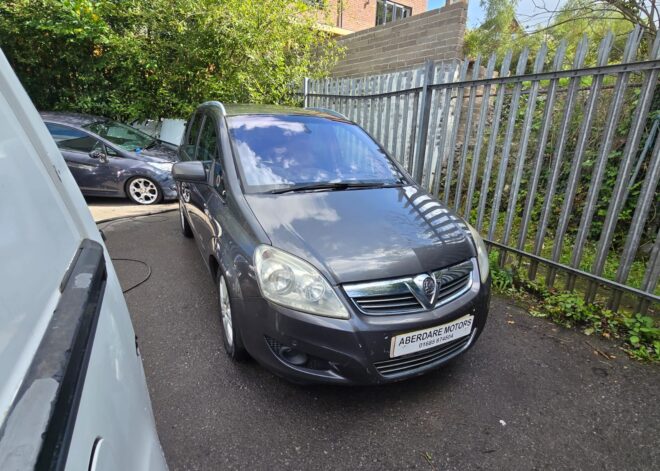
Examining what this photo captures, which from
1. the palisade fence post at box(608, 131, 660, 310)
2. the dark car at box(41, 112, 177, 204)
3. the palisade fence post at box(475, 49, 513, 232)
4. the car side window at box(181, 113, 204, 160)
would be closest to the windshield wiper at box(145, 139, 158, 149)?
the dark car at box(41, 112, 177, 204)

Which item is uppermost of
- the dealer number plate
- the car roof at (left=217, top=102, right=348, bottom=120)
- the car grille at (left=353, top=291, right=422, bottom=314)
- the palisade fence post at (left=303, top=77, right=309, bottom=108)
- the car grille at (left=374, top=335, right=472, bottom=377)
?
the palisade fence post at (left=303, top=77, right=309, bottom=108)

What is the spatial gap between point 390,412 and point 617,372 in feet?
5.19

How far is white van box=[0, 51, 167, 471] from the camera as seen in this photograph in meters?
0.61

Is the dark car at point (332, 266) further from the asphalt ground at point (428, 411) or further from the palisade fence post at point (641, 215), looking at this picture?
the palisade fence post at point (641, 215)

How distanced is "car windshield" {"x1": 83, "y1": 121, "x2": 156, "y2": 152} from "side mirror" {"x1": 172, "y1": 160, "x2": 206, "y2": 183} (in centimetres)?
411

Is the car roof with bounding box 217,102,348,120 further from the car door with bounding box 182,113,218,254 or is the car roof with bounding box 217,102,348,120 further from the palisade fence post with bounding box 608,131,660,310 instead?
the palisade fence post with bounding box 608,131,660,310

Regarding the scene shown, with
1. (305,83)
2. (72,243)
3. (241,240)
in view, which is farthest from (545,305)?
(305,83)

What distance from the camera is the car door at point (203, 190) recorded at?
2821 mm

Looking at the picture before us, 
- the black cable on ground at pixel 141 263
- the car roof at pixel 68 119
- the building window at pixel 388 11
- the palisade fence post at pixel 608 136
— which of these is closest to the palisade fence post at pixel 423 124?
the palisade fence post at pixel 608 136

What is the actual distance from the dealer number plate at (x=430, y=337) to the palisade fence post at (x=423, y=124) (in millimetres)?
2618

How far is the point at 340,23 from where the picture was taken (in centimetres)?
1488

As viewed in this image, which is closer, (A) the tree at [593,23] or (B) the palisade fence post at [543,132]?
(B) the palisade fence post at [543,132]

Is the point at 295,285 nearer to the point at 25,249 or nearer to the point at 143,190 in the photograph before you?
the point at 25,249

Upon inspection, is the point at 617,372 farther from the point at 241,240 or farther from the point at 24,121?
the point at 24,121
